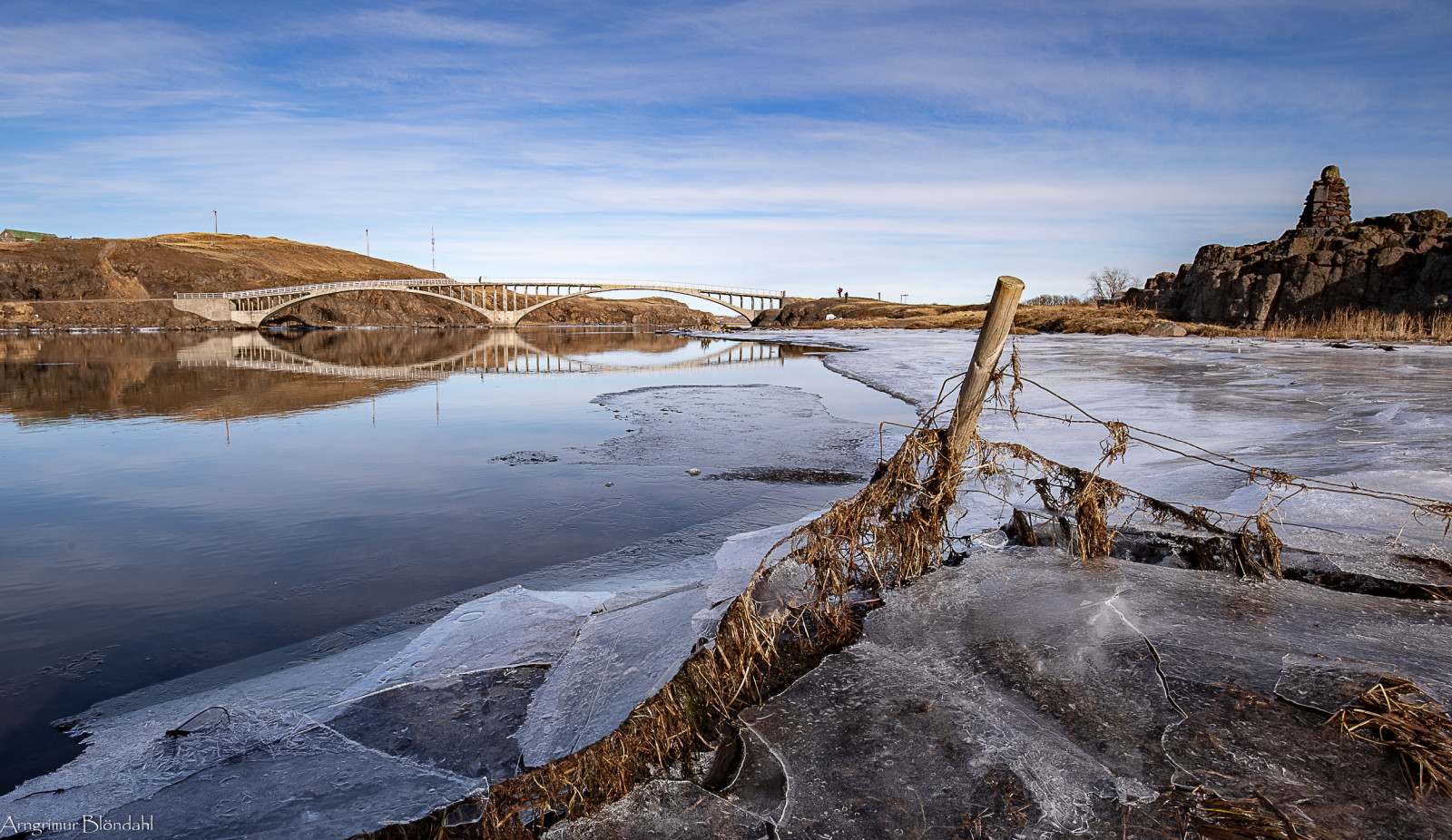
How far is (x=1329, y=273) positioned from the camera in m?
34.2

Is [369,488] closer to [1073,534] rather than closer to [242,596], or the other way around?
[242,596]

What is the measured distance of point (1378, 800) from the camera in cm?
202

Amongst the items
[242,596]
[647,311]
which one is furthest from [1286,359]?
[647,311]

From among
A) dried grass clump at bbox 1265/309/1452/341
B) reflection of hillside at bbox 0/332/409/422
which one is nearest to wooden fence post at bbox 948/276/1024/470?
reflection of hillside at bbox 0/332/409/422

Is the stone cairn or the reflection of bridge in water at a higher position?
the stone cairn

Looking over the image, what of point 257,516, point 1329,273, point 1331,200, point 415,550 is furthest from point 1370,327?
point 257,516

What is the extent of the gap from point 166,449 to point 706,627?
29.3 ft

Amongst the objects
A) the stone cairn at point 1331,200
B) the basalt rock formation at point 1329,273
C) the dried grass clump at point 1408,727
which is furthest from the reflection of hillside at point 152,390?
the stone cairn at point 1331,200

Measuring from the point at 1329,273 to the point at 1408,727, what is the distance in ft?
139

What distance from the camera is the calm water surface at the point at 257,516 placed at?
3746mm

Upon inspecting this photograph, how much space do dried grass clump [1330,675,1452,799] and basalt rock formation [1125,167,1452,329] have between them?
38.5 m

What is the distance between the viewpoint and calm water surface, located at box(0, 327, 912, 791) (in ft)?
12.3

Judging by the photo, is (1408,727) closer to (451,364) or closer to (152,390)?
(152,390)

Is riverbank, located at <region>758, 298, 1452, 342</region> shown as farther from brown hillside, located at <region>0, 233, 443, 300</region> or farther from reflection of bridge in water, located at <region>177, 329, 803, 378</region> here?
brown hillside, located at <region>0, 233, 443, 300</region>
